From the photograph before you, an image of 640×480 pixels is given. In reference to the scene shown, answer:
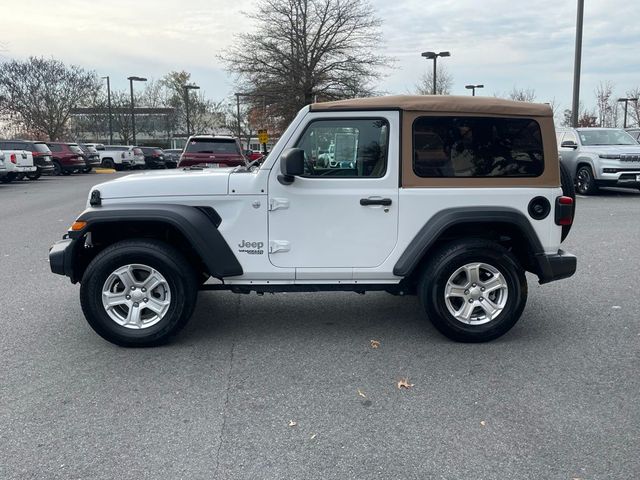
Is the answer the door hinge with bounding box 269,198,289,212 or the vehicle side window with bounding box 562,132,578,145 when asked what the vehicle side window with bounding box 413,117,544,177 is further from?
the vehicle side window with bounding box 562,132,578,145

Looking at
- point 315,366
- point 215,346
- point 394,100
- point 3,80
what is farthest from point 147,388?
point 3,80

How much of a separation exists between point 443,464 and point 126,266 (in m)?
2.76

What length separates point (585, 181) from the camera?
16031mm

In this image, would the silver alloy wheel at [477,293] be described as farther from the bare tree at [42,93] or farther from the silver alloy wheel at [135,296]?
the bare tree at [42,93]

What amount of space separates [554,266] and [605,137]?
1347 cm

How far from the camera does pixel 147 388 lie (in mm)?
3951

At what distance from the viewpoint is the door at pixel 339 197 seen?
4633mm

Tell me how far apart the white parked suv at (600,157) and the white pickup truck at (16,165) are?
18.4 meters

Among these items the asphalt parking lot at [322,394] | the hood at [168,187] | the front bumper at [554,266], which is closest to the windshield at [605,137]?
the asphalt parking lot at [322,394]

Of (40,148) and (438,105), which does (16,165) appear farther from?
(438,105)

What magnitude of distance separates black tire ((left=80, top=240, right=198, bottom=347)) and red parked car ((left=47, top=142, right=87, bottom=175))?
27.8m

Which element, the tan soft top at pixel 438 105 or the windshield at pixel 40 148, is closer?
the tan soft top at pixel 438 105

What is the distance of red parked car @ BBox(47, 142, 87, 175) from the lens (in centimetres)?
2986

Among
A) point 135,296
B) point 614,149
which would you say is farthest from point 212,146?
point 135,296
